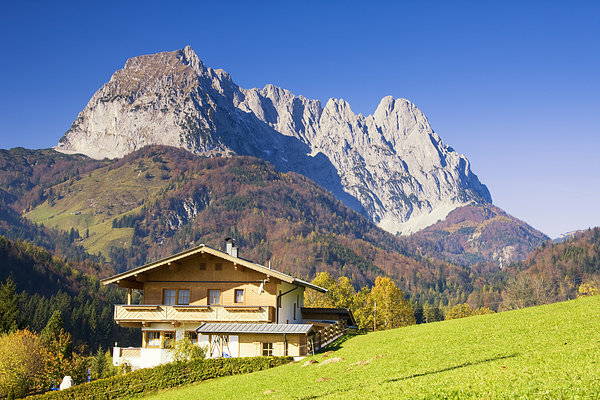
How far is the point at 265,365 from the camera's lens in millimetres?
37656

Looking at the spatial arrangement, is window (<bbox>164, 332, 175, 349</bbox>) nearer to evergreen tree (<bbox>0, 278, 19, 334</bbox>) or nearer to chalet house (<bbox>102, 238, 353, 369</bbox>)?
chalet house (<bbox>102, 238, 353, 369</bbox>)

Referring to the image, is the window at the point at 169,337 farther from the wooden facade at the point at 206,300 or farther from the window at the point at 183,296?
the window at the point at 183,296

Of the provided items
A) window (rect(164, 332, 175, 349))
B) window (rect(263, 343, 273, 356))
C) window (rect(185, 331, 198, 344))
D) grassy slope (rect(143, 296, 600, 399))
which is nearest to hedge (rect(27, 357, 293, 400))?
grassy slope (rect(143, 296, 600, 399))

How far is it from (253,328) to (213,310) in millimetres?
4426

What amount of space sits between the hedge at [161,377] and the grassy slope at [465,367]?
110cm

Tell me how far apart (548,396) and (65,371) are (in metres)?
71.8

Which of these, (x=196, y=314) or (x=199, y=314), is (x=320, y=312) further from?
(x=196, y=314)

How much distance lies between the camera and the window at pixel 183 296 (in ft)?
155

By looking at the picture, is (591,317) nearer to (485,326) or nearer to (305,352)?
(485,326)

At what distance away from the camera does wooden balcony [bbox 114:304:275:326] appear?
4412 centimetres

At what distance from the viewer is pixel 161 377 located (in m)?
35.8

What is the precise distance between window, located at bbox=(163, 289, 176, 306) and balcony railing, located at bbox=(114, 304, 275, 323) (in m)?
2.47

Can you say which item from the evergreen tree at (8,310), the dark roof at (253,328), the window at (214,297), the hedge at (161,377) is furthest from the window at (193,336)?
the evergreen tree at (8,310)

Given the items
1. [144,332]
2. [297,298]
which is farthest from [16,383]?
[297,298]
